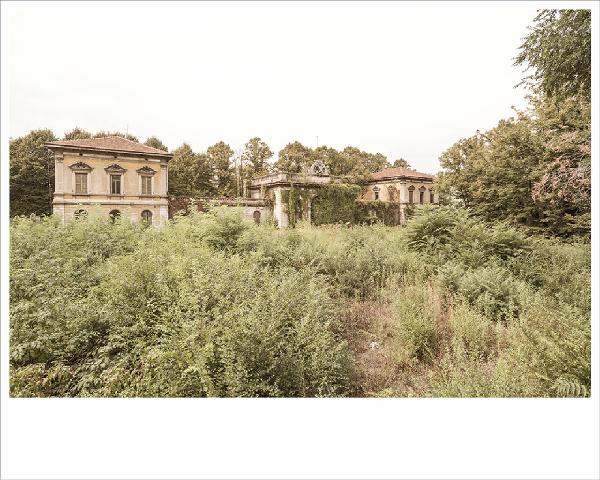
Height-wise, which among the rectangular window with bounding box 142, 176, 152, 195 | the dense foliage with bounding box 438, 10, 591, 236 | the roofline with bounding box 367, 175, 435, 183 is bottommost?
the dense foliage with bounding box 438, 10, 591, 236

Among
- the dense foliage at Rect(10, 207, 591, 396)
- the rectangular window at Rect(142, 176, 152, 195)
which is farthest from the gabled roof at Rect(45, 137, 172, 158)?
the dense foliage at Rect(10, 207, 591, 396)

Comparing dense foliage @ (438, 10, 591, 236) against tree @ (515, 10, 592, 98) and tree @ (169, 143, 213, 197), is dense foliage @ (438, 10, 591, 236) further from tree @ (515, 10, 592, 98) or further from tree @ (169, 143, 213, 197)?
tree @ (169, 143, 213, 197)

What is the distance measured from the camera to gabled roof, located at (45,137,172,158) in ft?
40.6

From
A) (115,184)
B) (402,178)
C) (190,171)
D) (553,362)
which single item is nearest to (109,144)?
(115,184)

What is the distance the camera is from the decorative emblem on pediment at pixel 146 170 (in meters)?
15.7

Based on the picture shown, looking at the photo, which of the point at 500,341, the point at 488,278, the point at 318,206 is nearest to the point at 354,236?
the point at 488,278

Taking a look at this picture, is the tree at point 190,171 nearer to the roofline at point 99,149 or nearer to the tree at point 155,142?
the tree at point 155,142

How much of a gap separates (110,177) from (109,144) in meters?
1.28

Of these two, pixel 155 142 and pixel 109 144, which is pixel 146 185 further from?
pixel 155 142

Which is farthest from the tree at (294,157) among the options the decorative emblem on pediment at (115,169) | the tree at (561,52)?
the tree at (561,52)

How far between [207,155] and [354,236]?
17.7 m

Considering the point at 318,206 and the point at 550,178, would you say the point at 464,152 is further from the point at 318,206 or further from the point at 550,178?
the point at 550,178

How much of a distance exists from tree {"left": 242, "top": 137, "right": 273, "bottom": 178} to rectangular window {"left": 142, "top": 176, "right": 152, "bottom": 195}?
611 cm

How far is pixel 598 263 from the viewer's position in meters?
3.05
